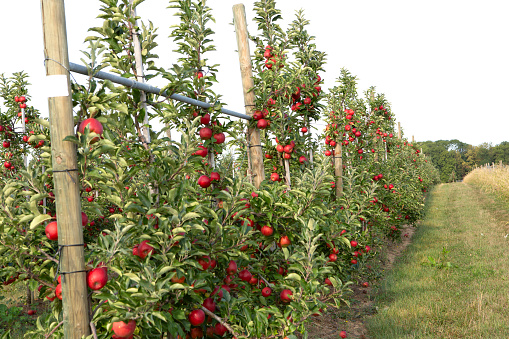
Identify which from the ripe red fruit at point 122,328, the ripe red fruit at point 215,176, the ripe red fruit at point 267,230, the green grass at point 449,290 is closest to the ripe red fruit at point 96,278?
the ripe red fruit at point 122,328

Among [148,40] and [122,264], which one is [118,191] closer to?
[122,264]

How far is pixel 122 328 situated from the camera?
1924 millimetres

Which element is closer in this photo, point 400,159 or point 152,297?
point 152,297

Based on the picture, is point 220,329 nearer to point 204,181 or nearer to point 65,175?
point 204,181

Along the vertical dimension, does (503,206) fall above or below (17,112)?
below

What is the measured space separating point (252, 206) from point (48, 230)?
166 cm

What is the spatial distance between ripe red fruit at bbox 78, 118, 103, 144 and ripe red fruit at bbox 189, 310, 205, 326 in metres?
1.26

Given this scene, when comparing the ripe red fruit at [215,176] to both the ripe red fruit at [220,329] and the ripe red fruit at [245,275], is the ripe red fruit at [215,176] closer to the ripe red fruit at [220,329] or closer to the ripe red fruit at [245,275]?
the ripe red fruit at [245,275]

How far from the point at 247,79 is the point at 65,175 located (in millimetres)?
2750

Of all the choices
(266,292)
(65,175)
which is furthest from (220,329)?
(65,175)

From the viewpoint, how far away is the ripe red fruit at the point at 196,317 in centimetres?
236

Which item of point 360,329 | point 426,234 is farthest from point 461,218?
point 360,329

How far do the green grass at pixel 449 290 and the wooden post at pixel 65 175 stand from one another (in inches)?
155

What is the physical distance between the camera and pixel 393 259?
30.0 ft
